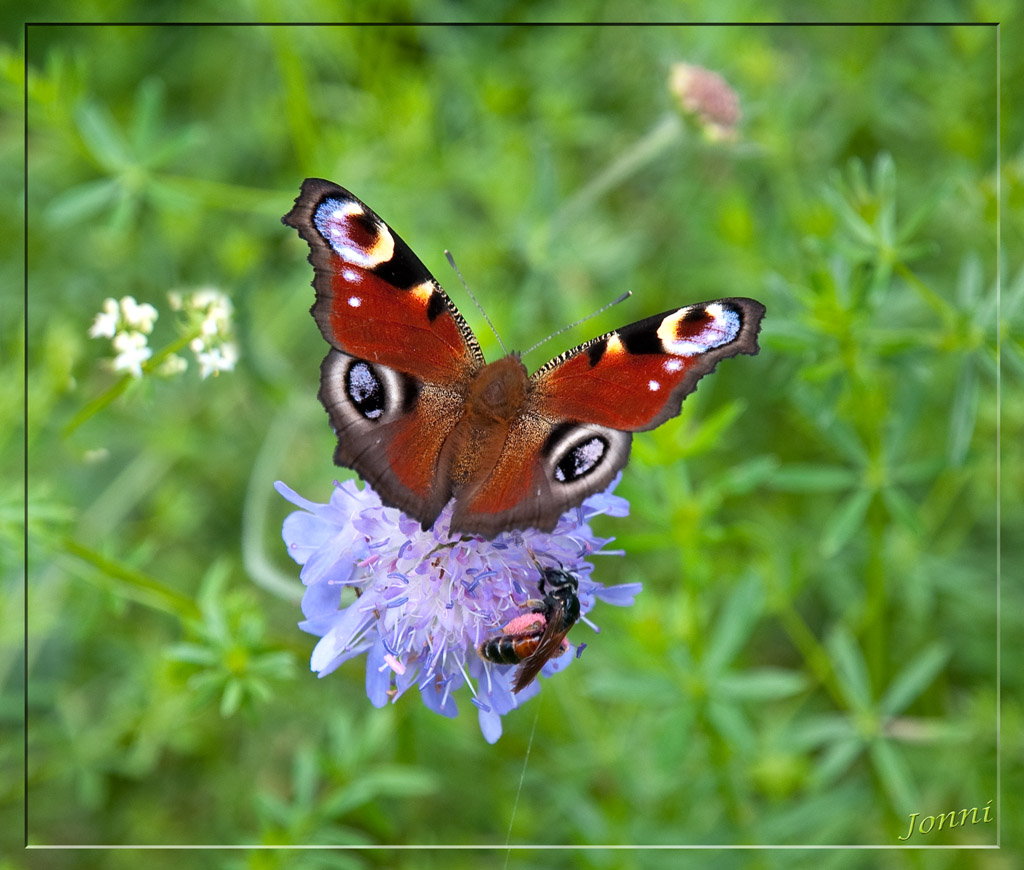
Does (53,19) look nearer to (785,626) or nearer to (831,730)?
(785,626)

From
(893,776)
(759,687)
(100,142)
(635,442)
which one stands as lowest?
(893,776)

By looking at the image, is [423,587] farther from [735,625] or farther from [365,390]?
[735,625]

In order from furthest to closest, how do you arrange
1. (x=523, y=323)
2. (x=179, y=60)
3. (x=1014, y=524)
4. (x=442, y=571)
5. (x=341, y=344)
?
(x=179, y=60)
(x=1014, y=524)
(x=523, y=323)
(x=442, y=571)
(x=341, y=344)

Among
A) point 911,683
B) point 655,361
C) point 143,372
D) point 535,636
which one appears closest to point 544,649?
point 535,636

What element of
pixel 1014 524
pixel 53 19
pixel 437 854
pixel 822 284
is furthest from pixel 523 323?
pixel 53 19

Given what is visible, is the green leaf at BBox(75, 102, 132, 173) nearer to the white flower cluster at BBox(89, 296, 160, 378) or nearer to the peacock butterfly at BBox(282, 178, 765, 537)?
the white flower cluster at BBox(89, 296, 160, 378)

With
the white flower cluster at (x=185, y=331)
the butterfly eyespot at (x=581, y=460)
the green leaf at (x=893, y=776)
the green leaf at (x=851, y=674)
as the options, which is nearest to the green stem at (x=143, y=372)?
the white flower cluster at (x=185, y=331)

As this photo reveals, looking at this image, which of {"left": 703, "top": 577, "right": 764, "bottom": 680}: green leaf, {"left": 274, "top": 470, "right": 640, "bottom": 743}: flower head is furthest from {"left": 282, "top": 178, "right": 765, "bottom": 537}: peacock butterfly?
{"left": 703, "top": 577, "right": 764, "bottom": 680}: green leaf
